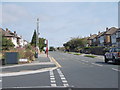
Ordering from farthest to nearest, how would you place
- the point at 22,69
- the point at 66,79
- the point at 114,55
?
the point at 114,55, the point at 22,69, the point at 66,79

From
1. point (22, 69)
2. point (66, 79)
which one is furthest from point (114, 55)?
point (66, 79)

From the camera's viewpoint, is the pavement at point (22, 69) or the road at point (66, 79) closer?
the road at point (66, 79)

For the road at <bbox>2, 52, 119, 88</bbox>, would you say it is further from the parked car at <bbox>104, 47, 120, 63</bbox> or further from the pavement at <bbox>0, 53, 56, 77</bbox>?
the parked car at <bbox>104, 47, 120, 63</bbox>

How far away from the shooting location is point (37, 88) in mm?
8297

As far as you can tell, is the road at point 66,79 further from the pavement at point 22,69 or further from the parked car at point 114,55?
the parked car at point 114,55

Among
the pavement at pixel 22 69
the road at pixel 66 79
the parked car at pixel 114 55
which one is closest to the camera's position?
the road at pixel 66 79

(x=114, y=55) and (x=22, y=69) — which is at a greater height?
(x=114, y=55)

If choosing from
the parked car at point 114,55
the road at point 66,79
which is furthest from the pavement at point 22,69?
the parked car at point 114,55

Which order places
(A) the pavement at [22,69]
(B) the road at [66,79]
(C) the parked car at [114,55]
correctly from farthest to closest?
1. (C) the parked car at [114,55]
2. (A) the pavement at [22,69]
3. (B) the road at [66,79]

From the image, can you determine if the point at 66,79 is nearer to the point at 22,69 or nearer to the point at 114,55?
the point at 22,69

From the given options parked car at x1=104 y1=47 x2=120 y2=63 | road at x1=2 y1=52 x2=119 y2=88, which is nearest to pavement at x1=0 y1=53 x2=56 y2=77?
road at x1=2 y1=52 x2=119 y2=88

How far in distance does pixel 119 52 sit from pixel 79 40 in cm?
7494

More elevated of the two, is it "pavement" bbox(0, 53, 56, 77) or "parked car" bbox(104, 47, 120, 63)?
"parked car" bbox(104, 47, 120, 63)

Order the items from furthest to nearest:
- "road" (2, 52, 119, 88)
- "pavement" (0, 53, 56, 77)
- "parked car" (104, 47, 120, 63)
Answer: "parked car" (104, 47, 120, 63) → "pavement" (0, 53, 56, 77) → "road" (2, 52, 119, 88)
